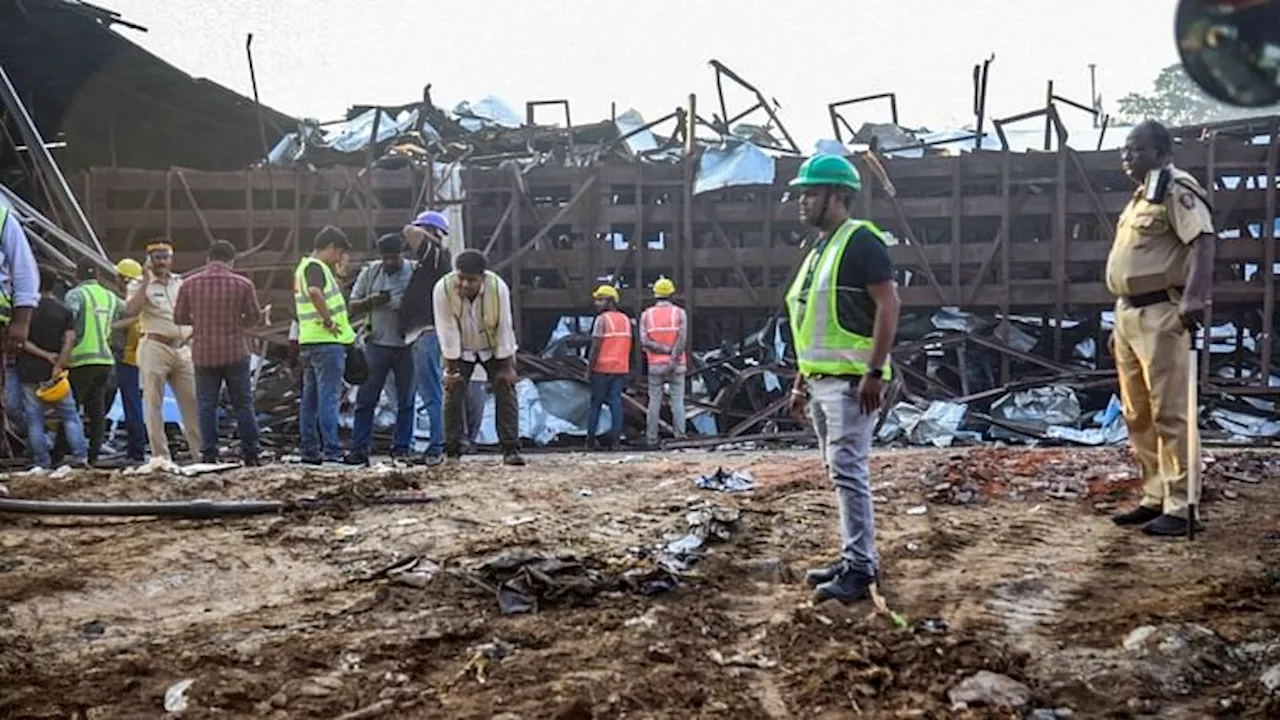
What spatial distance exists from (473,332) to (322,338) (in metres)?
1.21

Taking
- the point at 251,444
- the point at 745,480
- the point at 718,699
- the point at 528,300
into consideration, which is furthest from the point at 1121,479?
the point at 528,300

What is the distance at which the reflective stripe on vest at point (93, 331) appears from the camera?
8875mm

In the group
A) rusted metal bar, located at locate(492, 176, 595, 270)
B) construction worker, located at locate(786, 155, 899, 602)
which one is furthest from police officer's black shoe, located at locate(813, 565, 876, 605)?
rusted metal bar, located at locate(492, 176, 595, 270)

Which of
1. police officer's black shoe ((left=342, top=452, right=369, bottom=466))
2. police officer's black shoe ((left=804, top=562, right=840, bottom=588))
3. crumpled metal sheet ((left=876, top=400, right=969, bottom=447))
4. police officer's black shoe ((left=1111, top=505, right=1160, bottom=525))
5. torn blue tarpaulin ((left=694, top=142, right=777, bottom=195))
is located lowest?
crumpled metal sheet ((left=876, top=400, right=969, bottom=447))

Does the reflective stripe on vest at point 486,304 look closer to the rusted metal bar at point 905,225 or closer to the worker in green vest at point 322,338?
the worker in green vest at point 322,338

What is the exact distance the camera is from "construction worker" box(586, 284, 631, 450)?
11492 millimetres

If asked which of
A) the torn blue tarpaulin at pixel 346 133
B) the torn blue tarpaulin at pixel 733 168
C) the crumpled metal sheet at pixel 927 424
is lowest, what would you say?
the crumpled metal sheet at pixel 927 424

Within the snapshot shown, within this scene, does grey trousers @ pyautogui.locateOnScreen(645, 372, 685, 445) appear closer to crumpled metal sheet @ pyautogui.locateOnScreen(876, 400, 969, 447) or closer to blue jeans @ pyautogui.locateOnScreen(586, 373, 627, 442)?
blue jeans @ pyautogui.locateOnScreen(586, 373, 627, 442)

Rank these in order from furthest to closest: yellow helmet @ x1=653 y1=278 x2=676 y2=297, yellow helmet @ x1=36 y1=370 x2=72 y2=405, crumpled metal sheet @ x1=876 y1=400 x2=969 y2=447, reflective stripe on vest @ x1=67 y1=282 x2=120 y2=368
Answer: yellow helmet @ x1=653 y1=278 x2=676 y2=297, crumpled metal sheet @ x1=876 y1=400 x2=969 y2=447, reflective stripe on vest @ x1=67 y1=282 x2=120 y2=368, yellow helmet @ x1=36 y1=370 x2=72 y2=405

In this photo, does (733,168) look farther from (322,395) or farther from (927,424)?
(322,395)

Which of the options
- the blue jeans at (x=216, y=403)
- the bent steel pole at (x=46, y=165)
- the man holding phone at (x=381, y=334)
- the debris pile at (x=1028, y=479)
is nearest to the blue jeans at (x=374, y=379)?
the man holding phone at (x=381, y=334)

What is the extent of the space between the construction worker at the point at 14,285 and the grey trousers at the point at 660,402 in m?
6.96

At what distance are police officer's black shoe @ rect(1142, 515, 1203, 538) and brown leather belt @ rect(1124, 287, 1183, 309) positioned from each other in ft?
3.30

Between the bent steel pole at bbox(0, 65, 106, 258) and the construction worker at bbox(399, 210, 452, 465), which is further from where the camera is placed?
the bent steel pole at bbox(0, 65, 106, 258)
